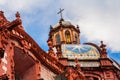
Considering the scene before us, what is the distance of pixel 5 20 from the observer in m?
20.6

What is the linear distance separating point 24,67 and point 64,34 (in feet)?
80.5

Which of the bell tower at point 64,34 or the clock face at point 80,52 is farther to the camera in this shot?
the bell tower at point 64,34

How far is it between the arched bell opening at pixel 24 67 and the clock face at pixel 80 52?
606 inches

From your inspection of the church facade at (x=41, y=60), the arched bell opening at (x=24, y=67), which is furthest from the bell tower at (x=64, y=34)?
the arched bell opening at (x=24, y=67)

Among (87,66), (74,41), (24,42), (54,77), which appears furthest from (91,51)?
(24,42)

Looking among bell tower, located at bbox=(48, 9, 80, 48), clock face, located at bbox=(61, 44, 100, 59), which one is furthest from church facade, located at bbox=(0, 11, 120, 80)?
bell tower, located at bbox=(48, 9, 80, 48)

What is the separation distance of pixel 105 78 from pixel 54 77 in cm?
1284

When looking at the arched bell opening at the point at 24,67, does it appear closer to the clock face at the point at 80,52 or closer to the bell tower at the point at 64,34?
the clock face at the point at 80,52

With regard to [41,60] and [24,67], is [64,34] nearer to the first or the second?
[41,60]

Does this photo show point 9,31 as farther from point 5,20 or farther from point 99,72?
point 99,72

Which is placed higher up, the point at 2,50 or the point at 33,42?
the point at 33,42

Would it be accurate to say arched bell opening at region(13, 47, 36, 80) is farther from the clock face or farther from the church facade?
the clock face

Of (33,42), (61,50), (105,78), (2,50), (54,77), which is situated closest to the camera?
(2,50)

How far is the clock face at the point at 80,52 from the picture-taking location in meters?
39.1
